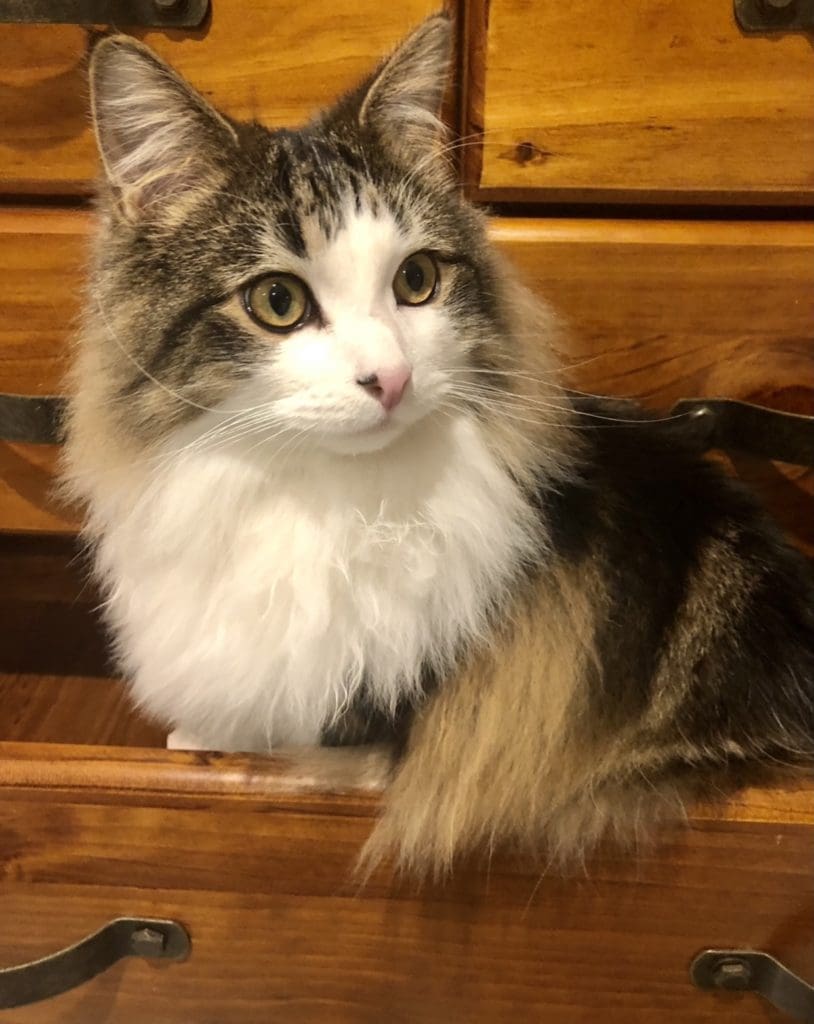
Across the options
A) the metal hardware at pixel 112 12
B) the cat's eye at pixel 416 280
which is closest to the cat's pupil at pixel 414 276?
the cat's eye at pixel 416 280

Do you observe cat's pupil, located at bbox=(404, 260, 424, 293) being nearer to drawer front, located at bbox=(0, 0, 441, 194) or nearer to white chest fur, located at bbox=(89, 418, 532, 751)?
white chest fur, located at bbox=(89, 418, 532, 751)

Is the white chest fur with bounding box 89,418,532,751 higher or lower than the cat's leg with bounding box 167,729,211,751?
higher

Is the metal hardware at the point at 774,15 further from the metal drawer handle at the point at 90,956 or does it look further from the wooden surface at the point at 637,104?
the metal drawer handle at the point at 90,956

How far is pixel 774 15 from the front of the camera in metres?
0.74

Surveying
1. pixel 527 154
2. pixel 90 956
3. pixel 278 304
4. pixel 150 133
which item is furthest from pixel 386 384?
pixel 90 956

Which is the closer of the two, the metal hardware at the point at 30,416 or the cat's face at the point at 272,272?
the cat's face at the point at 272,272

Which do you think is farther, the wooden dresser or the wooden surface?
the wooden surface

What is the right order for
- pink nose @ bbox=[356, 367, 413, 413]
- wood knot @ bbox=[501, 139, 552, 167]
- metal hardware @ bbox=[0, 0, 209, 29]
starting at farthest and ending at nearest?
wood knot @ bbox=[501, 139, 552, 167]
metal hardware @ bbox=[0, 0, 209, 29]
pink nose @ bbox=[356, 367, 413, 413]

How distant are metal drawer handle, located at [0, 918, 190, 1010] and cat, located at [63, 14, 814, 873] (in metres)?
0.16

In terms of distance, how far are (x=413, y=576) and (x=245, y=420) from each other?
17 cm

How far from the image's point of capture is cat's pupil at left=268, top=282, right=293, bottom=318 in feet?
1.98

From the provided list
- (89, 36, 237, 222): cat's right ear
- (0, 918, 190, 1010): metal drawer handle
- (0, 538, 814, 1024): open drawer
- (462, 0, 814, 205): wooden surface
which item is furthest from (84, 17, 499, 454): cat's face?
(0, 918, 190, 1010): metal drawer handle

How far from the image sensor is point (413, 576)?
2.19 feet

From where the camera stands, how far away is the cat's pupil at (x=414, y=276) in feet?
2.12
